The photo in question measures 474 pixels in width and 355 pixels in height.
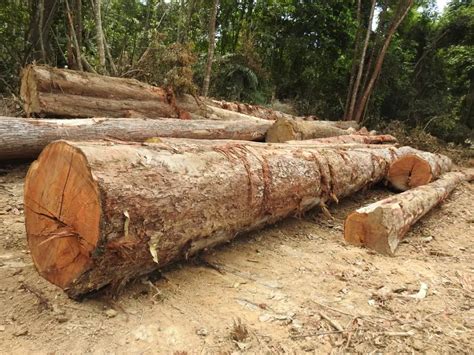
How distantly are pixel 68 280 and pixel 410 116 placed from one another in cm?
1388

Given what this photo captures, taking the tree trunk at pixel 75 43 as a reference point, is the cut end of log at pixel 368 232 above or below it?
below

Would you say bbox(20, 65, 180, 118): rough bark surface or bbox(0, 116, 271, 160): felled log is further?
bbox(20, 65, 180, 118): rough bark surface

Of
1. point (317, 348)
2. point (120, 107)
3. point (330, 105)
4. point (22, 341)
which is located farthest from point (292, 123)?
point (330, 105)

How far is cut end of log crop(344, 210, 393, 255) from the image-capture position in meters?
3.57

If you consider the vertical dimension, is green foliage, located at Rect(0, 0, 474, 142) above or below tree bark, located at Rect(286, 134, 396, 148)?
above

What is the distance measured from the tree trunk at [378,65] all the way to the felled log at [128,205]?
414 inches

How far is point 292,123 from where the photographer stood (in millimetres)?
6750

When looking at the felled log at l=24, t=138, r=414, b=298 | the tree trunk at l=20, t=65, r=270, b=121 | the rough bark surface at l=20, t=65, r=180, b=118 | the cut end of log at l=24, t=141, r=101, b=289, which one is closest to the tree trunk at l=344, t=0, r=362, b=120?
the tree trunk at l=20, t=65, r=270, b=121

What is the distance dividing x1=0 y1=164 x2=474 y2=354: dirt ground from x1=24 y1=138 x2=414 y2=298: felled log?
19 cm

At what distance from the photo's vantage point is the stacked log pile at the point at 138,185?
2.20 meters

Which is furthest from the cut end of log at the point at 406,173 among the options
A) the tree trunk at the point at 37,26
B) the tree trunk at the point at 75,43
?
the tree trunk at the point at 37,26

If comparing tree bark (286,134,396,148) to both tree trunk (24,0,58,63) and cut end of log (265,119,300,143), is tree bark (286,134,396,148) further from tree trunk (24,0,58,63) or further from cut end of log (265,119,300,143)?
tree trunk (24,0,58,63)

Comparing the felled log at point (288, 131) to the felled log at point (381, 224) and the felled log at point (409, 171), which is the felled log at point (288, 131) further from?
the felled log at point (381, 224)

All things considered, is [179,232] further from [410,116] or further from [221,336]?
[410,116]
